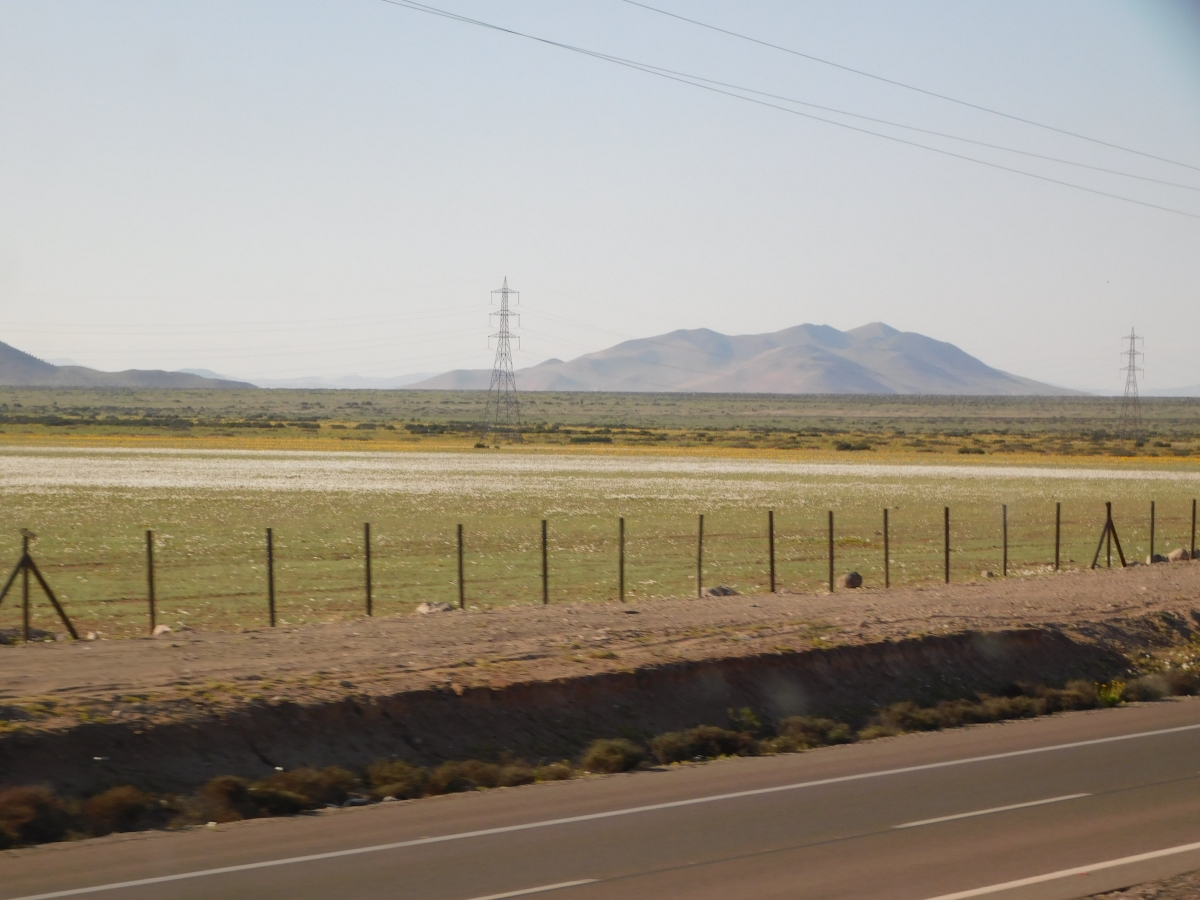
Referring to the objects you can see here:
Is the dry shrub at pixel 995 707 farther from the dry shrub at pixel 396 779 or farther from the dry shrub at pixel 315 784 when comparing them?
the dry shrub at pixel 315 784

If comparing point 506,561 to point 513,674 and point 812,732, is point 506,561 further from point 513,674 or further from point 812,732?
point 812,732

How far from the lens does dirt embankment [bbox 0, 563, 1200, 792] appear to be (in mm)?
13930

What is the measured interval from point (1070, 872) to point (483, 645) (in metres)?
11.1

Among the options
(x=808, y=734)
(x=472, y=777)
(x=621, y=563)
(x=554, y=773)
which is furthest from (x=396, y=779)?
(x=621, y=563)

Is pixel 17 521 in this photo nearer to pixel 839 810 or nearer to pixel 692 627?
pixel 692 627

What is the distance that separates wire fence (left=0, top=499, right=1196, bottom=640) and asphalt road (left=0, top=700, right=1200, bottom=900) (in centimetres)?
1023

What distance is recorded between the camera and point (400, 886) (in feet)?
31.2

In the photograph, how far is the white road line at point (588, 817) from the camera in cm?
966

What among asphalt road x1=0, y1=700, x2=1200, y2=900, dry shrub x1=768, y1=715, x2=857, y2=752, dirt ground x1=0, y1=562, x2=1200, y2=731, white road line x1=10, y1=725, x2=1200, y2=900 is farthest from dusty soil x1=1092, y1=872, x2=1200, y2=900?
dirt ground x1=0, y1=562, x2=1200, y2=731

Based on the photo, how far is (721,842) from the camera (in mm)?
10781

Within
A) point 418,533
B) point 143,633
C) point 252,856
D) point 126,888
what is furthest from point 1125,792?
point 418,533

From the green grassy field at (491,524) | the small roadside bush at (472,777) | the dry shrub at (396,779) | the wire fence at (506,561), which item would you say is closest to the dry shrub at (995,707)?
the small roadside bush at (472,777)

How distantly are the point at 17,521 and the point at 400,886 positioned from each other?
40.4 m

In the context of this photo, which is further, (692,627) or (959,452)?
(959,452)
